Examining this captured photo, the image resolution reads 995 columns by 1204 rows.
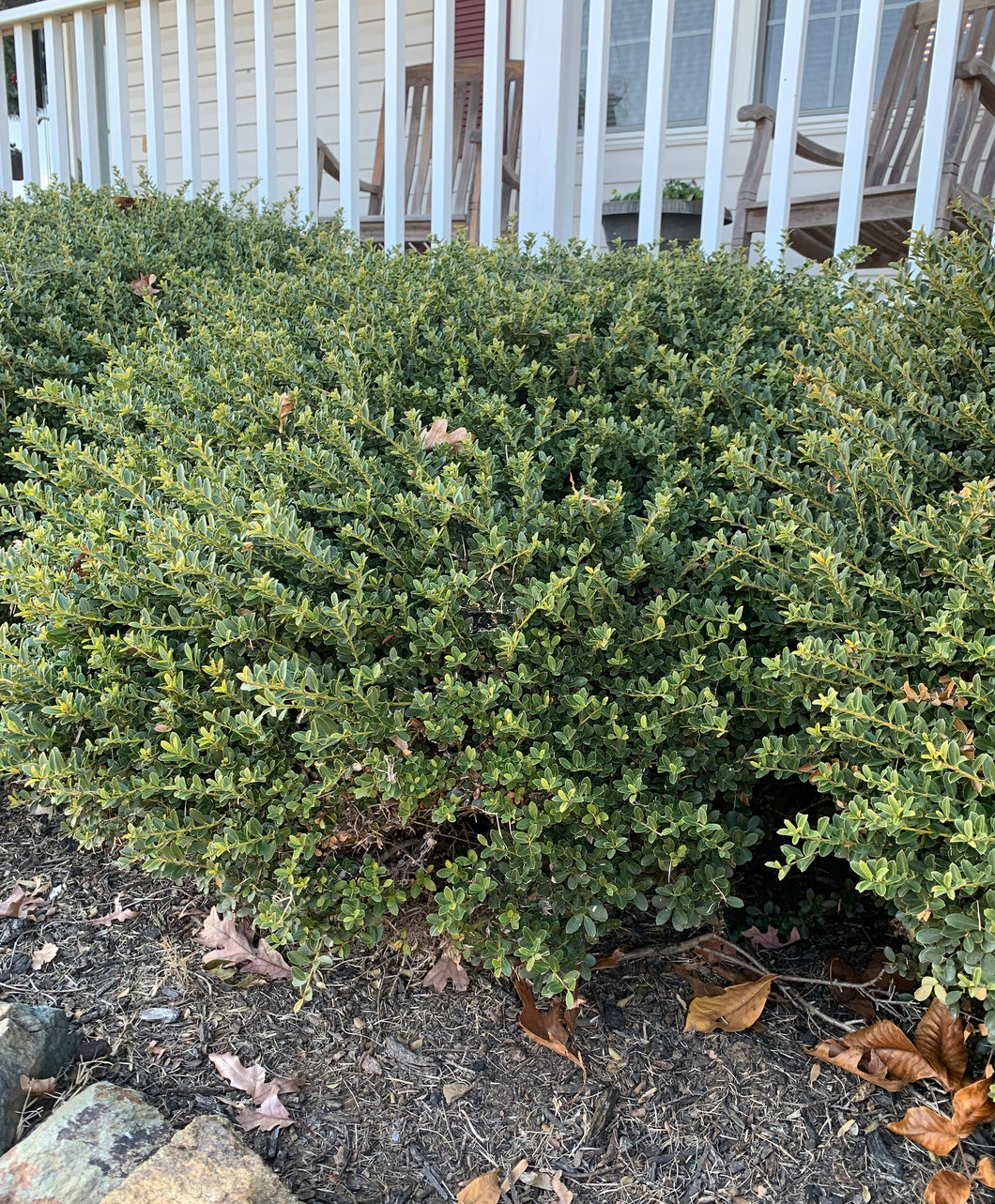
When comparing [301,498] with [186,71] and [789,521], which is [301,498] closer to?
[789,521]

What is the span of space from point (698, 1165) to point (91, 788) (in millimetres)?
1165

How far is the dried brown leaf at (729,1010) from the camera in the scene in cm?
171

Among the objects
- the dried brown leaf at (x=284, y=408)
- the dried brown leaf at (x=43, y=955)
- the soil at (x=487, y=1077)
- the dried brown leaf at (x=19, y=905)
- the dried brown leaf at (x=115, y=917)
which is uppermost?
the dried brown leaf at (x=284, y=408)

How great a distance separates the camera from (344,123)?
3.99m

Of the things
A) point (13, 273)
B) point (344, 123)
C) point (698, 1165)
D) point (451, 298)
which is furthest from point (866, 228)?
point (698, 1165)

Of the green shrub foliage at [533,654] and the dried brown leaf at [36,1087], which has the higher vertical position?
the green shrub foliage at [533,654]

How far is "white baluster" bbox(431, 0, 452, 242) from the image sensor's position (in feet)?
11.9

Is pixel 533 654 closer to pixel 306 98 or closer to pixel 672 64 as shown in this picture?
pixel 306 98

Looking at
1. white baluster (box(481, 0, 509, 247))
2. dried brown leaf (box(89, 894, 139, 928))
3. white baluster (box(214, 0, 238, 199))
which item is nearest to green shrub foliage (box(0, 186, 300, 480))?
white baluster (box(214, 0, 238, 199))

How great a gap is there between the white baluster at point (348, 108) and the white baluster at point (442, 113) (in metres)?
0.37

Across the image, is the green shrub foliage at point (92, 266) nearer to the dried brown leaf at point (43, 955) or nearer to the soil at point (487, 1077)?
the dried brown leaf at point (43, 955)

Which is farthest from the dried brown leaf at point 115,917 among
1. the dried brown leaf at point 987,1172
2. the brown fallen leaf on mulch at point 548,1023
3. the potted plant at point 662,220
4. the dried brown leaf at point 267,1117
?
the potted plant at point 662,220

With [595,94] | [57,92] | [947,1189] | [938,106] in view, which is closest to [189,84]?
[57,92]

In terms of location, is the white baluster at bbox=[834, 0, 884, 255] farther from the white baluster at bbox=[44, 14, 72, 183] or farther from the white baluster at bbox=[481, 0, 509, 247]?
the white baluster at bbox=[44, 14, 72, 183]
